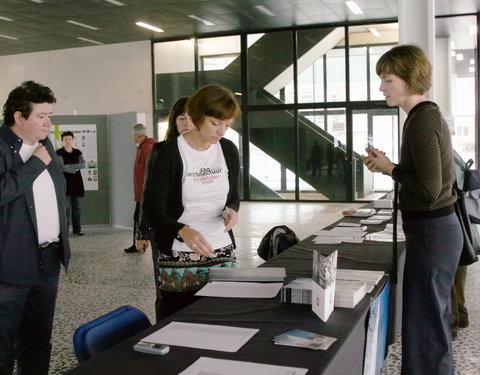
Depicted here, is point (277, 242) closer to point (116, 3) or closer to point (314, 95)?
point (116, 3)

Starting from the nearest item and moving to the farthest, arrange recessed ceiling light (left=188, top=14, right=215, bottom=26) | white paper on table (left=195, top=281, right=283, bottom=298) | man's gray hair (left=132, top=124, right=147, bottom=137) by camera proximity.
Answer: white paper on table (left=195, top=281, right=283, bottom=298) → man's gray hair (left=132, top=124, right=147, bottom=137) → recessed ceiling light (left=188, top=14, right=215, bottom=26)

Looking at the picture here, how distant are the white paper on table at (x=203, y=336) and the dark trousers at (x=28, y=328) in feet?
2.78

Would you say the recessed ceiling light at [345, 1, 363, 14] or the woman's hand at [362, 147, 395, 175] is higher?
the recessed ceiling light at [345, 1, 363, 14]

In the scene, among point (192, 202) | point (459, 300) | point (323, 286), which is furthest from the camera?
point (459, 300)

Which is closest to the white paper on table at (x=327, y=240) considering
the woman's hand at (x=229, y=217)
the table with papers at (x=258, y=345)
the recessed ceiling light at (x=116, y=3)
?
the table with papers at (x=258, y=345)

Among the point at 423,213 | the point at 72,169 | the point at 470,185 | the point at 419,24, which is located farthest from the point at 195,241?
the point at 72,169

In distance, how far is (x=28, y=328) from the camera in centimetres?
231

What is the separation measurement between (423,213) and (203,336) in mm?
1146

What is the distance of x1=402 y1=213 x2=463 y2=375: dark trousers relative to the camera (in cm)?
224

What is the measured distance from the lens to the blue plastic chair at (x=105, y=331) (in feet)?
5.13

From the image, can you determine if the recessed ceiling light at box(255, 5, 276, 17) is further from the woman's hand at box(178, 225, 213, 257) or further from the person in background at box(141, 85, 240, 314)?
the woman's hand at box(178, 225, 213, 257)

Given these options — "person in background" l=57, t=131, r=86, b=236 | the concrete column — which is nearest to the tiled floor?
"person in background" l=57, t=131, r=86, b=236

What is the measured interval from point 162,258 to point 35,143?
0.68m

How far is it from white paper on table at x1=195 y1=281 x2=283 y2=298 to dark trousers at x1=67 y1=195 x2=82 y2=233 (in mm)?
6532
